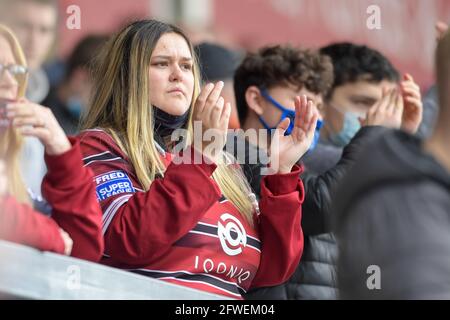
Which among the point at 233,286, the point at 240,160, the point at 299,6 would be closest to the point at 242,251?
the point at 233,286

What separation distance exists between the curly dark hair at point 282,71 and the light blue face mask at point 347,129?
1.05 feet

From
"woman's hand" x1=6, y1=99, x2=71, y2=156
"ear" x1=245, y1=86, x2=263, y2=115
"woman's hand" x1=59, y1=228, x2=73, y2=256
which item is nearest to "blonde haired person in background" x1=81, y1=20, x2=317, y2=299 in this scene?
"woman's hand" x1=59, y1=228, x2=73, y2=256

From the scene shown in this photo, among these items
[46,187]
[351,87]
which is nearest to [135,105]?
[46,187]

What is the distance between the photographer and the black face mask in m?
3.99

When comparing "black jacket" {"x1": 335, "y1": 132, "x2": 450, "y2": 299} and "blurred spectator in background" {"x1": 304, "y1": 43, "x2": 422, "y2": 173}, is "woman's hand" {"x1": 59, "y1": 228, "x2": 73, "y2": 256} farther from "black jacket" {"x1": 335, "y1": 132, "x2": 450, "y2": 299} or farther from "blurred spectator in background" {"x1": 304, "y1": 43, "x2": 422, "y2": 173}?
"blurred spectator in background" {"x1": 304, "y1": 43, "x2": 422, "y2": 173}

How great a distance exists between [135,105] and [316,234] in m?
0.98

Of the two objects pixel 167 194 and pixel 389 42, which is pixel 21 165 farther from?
pixel 389 42

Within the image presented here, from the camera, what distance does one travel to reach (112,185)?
370cm

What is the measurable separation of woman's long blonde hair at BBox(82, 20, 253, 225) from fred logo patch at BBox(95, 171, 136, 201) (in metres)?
0.07

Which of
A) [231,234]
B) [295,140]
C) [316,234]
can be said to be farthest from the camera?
[316,234]

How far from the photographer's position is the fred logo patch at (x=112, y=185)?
367cm

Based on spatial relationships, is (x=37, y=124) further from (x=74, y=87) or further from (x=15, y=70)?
(x=74, y=87)

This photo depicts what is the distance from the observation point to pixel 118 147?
3.85 m

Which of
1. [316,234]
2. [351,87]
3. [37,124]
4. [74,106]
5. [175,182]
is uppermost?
[37,124]
